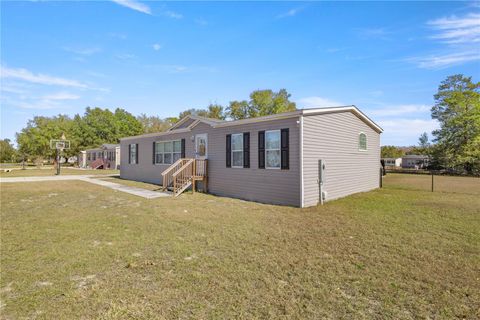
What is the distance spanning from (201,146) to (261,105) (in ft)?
92.2

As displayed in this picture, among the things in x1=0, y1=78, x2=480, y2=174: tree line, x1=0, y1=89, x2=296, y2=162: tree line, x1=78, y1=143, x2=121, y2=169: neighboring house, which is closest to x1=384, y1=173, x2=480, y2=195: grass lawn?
x1=0, y1=78, x2=480, y2=174: tree line

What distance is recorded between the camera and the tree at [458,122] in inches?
1003

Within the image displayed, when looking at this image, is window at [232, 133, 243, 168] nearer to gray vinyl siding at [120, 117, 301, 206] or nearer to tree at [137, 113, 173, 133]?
gray vinyl siding at [120, 117, 301, 206]

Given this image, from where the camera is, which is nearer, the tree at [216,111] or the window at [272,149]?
the window at [272,149]

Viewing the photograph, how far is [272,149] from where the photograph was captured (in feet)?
29.3

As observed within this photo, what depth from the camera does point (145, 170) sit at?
632 inches

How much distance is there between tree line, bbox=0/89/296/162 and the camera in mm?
39219

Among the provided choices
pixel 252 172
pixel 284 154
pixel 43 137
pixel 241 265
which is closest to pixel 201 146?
pixel 252 172

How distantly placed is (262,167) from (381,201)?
422cm

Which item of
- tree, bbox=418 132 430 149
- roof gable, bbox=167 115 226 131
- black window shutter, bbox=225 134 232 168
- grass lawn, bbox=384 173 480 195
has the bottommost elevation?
grass lawn, bbox=384 173 480 195

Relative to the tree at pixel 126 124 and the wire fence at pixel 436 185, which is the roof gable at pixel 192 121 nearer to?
the wire fence at pixel 436 185

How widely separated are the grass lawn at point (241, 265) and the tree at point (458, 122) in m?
25.3

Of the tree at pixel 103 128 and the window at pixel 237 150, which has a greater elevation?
the tree at pixel 103 128

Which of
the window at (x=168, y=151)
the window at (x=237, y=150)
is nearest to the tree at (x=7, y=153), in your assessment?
the window at (x=168, y=151)
